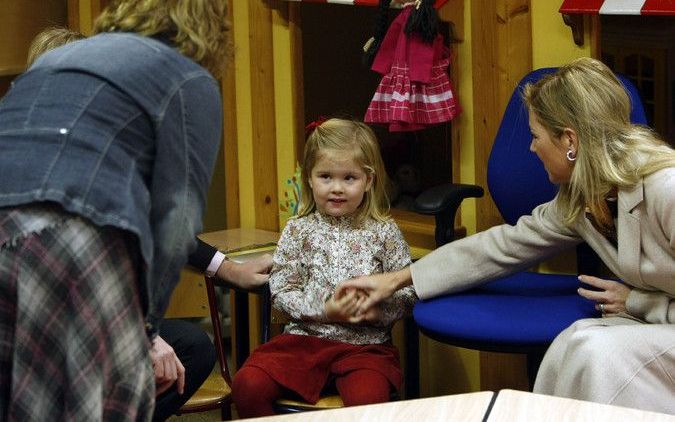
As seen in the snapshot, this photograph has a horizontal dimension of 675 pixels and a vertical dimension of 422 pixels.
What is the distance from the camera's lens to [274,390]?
A: 9.05ft

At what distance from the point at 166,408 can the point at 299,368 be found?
337 millimetres

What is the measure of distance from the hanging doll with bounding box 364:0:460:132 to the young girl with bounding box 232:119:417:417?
33cm

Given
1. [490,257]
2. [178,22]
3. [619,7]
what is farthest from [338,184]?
[178,22]

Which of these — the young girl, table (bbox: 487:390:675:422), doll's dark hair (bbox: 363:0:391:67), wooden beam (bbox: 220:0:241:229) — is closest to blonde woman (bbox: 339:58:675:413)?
the young girl

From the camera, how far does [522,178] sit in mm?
3098

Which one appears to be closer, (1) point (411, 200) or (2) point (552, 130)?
(2) point (552, 130)

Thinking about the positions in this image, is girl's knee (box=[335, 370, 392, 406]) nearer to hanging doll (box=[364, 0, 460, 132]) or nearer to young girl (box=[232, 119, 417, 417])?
young girl (box=[232, 119, 417, 417])

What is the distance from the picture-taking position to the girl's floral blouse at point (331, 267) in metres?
2.90

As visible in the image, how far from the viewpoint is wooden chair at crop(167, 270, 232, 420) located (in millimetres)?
2908

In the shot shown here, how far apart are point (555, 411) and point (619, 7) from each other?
1.54 m

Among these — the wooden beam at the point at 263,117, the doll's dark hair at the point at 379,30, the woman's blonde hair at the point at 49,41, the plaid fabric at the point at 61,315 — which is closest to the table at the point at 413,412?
the plaid fabric at the point at 61,315

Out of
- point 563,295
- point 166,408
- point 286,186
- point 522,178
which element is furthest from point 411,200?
point 166,408

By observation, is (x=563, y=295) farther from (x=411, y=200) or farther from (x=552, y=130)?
(x=411, y=200)

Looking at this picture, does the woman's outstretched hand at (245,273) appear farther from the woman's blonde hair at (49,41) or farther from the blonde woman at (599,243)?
the woman's blonde hair at (49,41)
